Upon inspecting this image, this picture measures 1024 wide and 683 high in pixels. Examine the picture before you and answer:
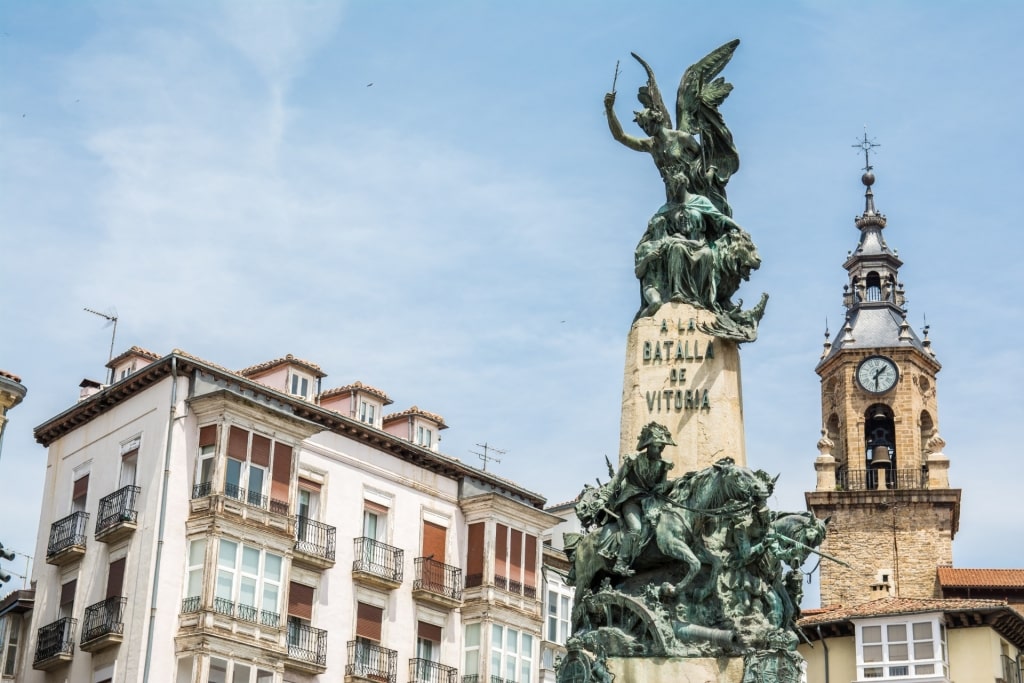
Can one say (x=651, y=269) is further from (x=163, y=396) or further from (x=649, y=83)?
(x=163, y=396)

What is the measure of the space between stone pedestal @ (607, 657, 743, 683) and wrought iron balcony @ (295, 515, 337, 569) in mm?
21008

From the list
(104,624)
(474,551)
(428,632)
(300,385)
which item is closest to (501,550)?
(474,551)

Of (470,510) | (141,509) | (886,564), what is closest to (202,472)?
(141,509)

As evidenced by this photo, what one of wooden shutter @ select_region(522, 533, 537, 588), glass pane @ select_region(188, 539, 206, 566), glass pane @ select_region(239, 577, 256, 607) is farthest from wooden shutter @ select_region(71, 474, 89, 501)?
wooden shutter @ select_region(522, 533, 537, 588)

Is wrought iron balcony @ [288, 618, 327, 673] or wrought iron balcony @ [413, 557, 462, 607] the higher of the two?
wrought iron balcony @ [413, 557, 462, 607]

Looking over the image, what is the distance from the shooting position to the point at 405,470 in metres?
43.6

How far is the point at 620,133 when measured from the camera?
75.4 feet

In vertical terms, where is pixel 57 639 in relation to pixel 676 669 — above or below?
above

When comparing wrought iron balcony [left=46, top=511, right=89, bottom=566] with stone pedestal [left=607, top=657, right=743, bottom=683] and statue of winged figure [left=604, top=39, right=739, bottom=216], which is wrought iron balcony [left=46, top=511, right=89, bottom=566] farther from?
stone pedestal [left=607, top=657, right=743, bottom=683]

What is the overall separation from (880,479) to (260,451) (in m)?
61.4

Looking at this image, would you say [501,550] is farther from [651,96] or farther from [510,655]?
[651,96]

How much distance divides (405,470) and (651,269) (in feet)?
73.1

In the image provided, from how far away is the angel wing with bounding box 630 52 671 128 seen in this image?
2278 cm

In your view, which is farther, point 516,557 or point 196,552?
point 516,557
